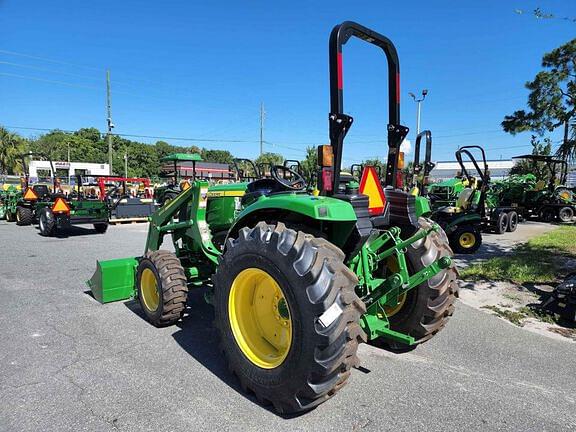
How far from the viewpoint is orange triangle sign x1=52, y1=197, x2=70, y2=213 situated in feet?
37.1

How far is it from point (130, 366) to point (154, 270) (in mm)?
1076

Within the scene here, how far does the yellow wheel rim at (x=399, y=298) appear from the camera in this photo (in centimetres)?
357

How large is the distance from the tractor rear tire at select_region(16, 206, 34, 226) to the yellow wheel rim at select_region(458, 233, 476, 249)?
14.0 metres

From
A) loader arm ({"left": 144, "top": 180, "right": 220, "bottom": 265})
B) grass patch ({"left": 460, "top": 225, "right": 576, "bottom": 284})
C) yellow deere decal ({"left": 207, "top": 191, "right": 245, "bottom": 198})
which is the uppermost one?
yellow deere decal ({"left": 207, "top": 191, "right": 245, "bottom": 198})

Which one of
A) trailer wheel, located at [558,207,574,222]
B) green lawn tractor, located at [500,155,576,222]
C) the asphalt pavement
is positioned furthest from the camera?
green lawn tractor, located at [500,155,576,222]

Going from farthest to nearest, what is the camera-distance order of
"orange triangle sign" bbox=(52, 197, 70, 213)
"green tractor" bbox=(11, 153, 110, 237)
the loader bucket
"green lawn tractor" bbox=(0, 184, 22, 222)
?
"green lawn tractor" bbox=(0, 184, 22, 222)
"green tractor" bbox=(11, 153, 110, 237)
"orange triangle sign" bbox=(52, 197, 70, 213)
the loader bucket

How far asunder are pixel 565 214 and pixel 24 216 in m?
21.2

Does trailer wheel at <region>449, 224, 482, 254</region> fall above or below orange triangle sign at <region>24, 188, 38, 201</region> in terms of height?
below

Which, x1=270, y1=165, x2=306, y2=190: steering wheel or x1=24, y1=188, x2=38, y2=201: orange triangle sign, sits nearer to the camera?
x1=270, y1=165, x2=306, y2=190: steering wheel

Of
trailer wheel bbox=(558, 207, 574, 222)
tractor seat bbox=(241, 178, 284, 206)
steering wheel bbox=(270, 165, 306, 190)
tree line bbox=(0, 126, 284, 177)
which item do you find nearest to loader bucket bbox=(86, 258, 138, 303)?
tractor seat bbox=(241, 178, 284, 206)

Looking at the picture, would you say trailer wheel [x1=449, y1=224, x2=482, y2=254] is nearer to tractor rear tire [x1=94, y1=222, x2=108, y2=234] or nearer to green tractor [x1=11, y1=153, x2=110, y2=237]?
green tractor [x1=11, y1=153, x2=110, y2=237]

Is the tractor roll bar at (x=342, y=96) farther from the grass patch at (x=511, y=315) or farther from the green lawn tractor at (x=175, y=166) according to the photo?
the green lawn tractor at (x=175, y=166)

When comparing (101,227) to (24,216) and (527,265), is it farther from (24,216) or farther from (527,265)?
(527,265)

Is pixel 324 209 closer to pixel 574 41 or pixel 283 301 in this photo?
pixel 283 301
